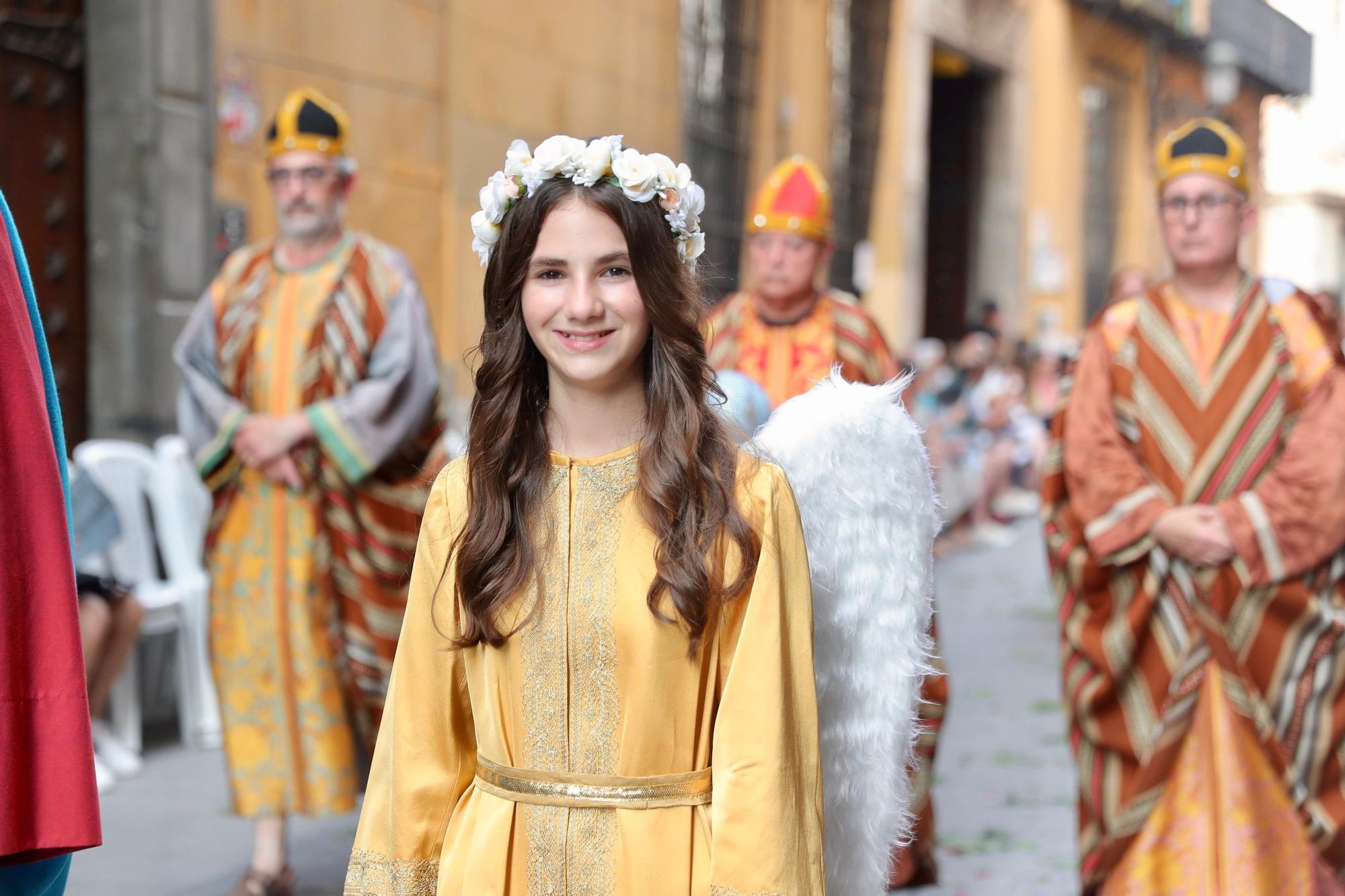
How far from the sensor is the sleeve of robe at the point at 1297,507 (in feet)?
12.4

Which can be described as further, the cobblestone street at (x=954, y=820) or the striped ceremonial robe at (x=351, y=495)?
the cobblestone street at (x=954, y=820)

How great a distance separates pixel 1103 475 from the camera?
396 cm

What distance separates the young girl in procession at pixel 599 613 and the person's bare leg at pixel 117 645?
3592mm

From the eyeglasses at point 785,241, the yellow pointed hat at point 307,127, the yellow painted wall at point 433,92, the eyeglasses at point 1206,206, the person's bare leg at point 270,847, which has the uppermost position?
the yellow painted wall at point 433,92

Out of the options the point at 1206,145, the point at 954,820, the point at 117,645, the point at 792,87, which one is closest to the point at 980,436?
the point at 792,87

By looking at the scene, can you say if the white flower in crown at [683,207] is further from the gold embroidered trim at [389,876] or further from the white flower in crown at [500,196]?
the gold embroidered trim at [389,876]

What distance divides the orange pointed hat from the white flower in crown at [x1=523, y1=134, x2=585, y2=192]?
236 centimetres

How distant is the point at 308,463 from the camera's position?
14.4 ft

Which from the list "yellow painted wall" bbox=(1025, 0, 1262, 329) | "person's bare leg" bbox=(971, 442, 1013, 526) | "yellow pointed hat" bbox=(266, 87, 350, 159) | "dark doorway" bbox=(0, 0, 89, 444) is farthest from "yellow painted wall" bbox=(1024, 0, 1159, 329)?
"yellow pointed hat" bbox=(266, 87, 350, 159)

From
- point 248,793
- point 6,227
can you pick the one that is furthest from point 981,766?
point 6,227

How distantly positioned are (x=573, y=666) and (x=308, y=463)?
2.48 meters

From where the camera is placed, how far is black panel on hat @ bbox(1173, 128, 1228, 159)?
398cm

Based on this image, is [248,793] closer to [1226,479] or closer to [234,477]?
[234,477]

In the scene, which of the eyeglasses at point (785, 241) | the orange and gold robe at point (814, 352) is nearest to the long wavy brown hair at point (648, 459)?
the orange and gold robe at point (814, 352)
